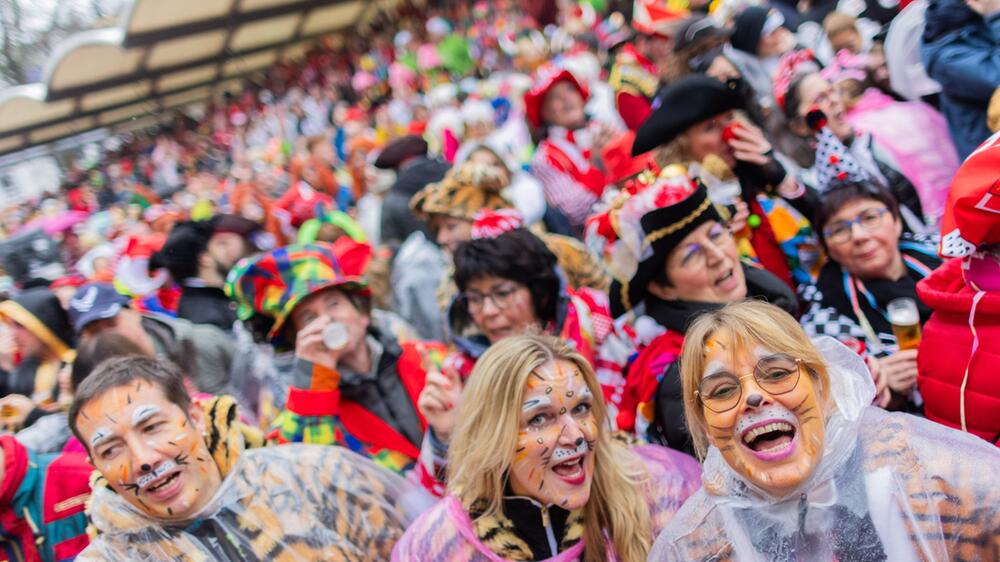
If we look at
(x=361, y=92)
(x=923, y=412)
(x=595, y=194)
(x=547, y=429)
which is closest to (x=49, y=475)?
(x=547, y=429)

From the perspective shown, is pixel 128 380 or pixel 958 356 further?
pixel 128 380

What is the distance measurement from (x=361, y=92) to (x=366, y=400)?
12.2 m

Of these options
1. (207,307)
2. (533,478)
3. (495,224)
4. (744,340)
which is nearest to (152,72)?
(207,307)

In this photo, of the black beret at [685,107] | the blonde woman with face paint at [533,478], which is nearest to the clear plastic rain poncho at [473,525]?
the blonde woman with face paint at [533,478]

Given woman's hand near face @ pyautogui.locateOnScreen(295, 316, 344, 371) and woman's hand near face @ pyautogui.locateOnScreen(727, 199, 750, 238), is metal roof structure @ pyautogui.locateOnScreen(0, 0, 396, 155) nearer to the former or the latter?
woman's hand near face @ pyautogui.locateOnScreen(295, 316, 344, 371)

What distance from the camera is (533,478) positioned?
2.22 meters

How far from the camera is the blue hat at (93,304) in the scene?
11.5ft

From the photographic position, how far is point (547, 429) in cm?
223

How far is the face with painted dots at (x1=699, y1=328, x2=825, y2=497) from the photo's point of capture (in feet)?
5.77

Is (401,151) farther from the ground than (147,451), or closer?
farther from the ground

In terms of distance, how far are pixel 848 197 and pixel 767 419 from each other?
4.62ft

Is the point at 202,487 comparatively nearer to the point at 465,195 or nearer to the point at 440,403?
the point at 440,403

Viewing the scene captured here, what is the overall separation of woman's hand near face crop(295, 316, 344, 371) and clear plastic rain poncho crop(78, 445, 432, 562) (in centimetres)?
51

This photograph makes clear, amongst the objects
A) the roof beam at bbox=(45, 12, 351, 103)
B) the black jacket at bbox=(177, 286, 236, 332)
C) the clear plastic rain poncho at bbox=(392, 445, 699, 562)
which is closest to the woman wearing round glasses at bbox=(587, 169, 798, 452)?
the clear plastic rain poncho at bbox=(392, 445, 699, 562)
